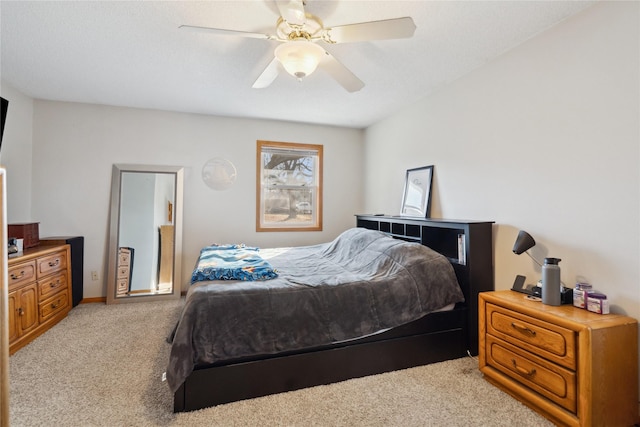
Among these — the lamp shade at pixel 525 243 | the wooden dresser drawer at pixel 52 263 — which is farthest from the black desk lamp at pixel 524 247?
the wooden dresser drawer at pixel 52 263

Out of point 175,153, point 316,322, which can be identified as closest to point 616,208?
point 316,322

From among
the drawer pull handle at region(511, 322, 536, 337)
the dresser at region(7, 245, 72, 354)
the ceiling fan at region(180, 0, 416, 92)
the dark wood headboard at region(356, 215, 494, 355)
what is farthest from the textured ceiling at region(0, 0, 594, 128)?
the drawer pull handle at region(511, 322, 536, 337)

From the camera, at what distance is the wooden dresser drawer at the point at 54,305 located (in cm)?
279

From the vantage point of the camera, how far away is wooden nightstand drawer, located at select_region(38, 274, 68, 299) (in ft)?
9.16

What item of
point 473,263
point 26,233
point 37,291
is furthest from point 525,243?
point 26,233

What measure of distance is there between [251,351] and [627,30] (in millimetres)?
2825

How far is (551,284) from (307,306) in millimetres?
1492

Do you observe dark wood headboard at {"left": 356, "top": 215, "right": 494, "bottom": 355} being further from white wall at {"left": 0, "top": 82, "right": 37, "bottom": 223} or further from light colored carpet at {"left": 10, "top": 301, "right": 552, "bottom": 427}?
white wall at {"left": 0, "top": 82, "right": 37, "bottom": 223}

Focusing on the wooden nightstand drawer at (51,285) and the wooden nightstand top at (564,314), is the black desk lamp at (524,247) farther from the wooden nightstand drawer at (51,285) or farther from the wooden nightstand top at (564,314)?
the wooden nightstand drawer at (51,285)

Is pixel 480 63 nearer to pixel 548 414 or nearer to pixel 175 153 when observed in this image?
pixel 548 414

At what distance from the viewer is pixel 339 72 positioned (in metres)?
2.11

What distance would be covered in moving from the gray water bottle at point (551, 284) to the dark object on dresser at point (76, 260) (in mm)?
4446

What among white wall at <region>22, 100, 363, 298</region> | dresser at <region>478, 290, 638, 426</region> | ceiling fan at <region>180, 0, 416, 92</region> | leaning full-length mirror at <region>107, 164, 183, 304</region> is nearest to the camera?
dresser at <region>478, 290, 638, 426</region>

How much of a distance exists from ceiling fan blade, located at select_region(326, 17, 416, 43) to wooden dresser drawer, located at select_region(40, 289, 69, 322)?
3461 millimetres
